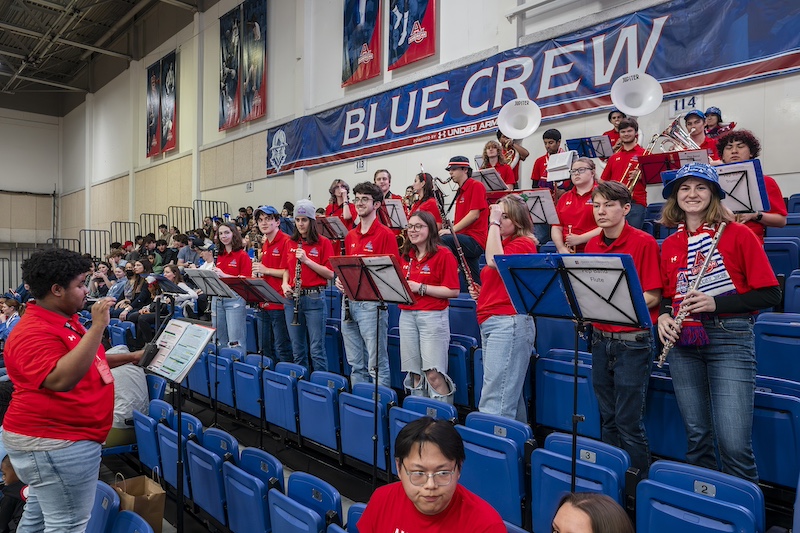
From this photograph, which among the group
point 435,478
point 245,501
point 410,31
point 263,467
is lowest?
point 245,501

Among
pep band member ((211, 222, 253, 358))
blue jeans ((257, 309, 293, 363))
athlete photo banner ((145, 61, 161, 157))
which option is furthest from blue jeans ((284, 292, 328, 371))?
athlete photo banner ((145, 61, 161, 157))

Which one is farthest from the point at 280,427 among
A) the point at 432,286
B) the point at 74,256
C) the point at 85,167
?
the point at 85,167

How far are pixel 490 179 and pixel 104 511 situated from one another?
198 inches

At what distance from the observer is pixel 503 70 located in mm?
8539

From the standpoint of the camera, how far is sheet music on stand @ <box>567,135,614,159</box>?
6555 mm

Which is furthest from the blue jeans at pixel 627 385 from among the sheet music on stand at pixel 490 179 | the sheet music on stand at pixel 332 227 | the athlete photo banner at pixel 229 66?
the athlete photo banner at pixel 229 66

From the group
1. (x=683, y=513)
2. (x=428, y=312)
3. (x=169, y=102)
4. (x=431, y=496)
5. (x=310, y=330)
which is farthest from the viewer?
(x=169, y=102)

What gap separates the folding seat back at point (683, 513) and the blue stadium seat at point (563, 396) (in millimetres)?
1230

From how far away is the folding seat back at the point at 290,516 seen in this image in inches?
95.4

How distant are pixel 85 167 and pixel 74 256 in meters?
25.0

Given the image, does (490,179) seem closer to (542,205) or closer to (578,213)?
(542,205)

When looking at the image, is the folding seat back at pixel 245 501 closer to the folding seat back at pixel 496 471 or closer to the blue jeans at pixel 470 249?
the folding seat back at pixel 496 471

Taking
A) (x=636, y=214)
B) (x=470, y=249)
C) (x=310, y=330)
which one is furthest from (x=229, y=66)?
(x=636, y=214)

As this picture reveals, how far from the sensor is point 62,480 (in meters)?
2.38
